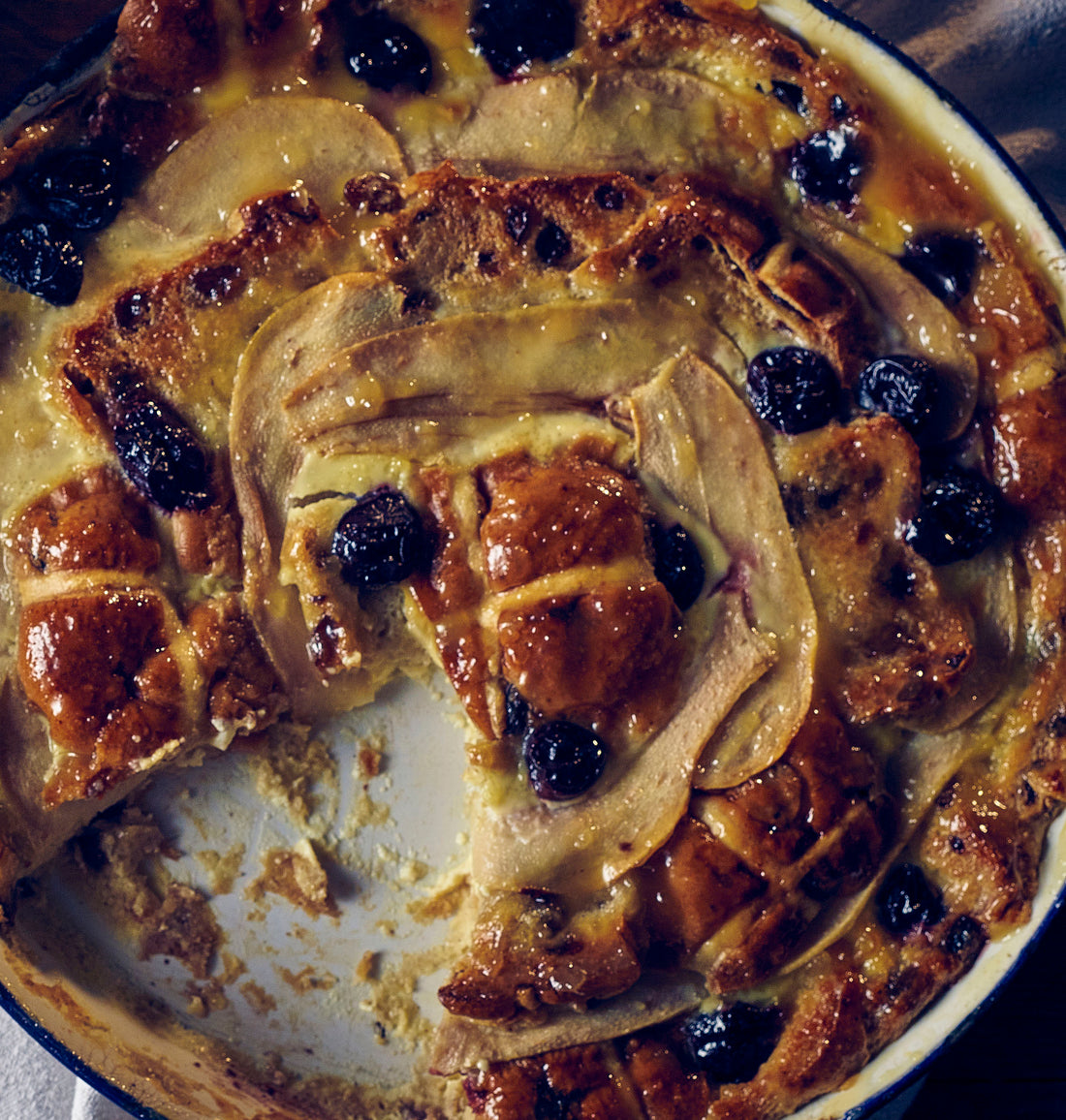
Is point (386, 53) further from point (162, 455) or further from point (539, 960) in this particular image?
point (539, 960)

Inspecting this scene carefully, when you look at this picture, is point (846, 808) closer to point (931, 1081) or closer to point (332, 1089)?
point (931, 1081)

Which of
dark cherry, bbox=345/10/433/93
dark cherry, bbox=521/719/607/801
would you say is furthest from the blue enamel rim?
dark cherry, bbox=521/719/607/801

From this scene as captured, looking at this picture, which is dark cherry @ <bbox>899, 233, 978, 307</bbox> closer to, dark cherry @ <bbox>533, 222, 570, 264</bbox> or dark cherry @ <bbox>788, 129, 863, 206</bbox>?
dark cherry @ <bbox>788, 129, 863, 206</bbox>

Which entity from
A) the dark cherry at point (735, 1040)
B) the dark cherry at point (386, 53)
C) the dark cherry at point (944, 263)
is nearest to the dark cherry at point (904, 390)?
the dark cherry at point (944, 263)

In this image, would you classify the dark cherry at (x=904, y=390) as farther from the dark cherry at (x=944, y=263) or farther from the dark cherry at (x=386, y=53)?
the dark cherry at (x=386, y=53)

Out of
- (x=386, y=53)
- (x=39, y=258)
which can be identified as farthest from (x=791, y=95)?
(x=39, y=258)

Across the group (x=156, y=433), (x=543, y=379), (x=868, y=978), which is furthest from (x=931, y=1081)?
(x=156, y=433)
